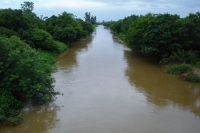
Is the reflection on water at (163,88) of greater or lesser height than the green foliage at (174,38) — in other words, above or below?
below

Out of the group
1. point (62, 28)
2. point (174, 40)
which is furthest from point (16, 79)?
point (62, 28)

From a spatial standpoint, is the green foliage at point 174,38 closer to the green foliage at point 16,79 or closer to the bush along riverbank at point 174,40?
the bush along riverbank at point 174,40

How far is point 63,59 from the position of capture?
86.2 feet

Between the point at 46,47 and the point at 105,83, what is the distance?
12.0 meters

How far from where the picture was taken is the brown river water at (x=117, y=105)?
35.1ft

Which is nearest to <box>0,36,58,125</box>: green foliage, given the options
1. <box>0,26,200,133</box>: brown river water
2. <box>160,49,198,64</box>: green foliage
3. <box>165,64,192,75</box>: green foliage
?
<box>0,26,200,133</box>: brown river water

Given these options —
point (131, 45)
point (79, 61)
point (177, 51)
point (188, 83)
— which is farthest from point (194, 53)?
point (79, 61)

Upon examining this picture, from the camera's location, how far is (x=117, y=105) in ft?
42.9

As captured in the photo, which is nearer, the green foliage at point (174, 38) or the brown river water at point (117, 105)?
the brown river water at point (117, 105)

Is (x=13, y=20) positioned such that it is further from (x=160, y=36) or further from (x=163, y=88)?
(x=163, y=88)

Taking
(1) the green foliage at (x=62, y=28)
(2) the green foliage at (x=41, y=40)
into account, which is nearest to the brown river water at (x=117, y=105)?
(2) the green foliage at (x=41, y=40)

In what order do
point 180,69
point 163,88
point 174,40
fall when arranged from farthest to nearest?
point 174,40 → point 180,69 → point 163,88

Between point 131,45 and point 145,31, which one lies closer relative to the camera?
point 145,31

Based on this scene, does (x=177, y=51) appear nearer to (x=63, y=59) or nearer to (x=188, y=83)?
(x=188, y=83)
